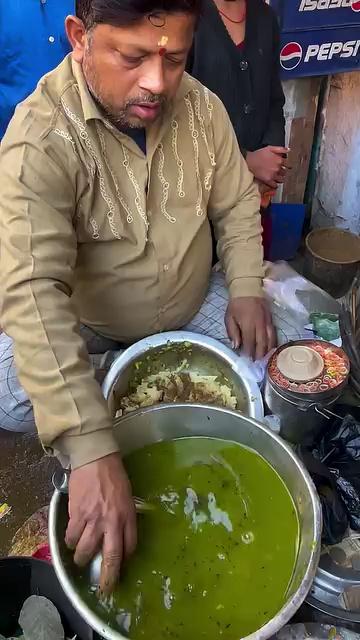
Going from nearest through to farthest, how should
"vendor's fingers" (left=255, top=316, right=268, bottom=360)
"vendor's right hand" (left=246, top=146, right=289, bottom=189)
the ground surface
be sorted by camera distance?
"vendor's fingers" (left=255, top=316, right=268, bottom=360), the ground surface, "vendor's right hand" (left=246, top=146, right=289, bottom=189)

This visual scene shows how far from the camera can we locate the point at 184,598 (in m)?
1.41

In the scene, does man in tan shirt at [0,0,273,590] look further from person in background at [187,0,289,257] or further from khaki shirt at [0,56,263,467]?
person in background at [187,0,289,257]

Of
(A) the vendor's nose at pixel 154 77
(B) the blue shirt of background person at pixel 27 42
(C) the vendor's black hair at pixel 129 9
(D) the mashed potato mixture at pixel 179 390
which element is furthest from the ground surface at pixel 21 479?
(C) the vendor's black hair at pixel 129 9

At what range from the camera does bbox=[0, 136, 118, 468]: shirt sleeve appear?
1.40 metres

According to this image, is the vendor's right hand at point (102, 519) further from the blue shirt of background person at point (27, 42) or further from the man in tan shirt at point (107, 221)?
the blue shirt of background person at point (27, 42)

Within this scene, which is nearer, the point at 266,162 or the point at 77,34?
the point at 77,34

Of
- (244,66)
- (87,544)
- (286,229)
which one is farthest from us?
(286,229)

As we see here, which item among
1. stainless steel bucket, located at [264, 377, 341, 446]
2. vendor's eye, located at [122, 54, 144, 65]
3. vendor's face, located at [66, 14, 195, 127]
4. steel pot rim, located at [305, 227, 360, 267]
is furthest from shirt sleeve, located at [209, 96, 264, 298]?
steel pot rim, located at [305, 227, 360, 267]

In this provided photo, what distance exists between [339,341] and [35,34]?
152 cm

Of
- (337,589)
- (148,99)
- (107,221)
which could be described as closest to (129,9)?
(148,99)

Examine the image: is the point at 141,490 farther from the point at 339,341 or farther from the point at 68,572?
the point at 339,341

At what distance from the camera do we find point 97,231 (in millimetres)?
1713

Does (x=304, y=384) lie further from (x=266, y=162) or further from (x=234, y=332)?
(x=266, y=162)

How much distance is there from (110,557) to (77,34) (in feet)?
3.89
